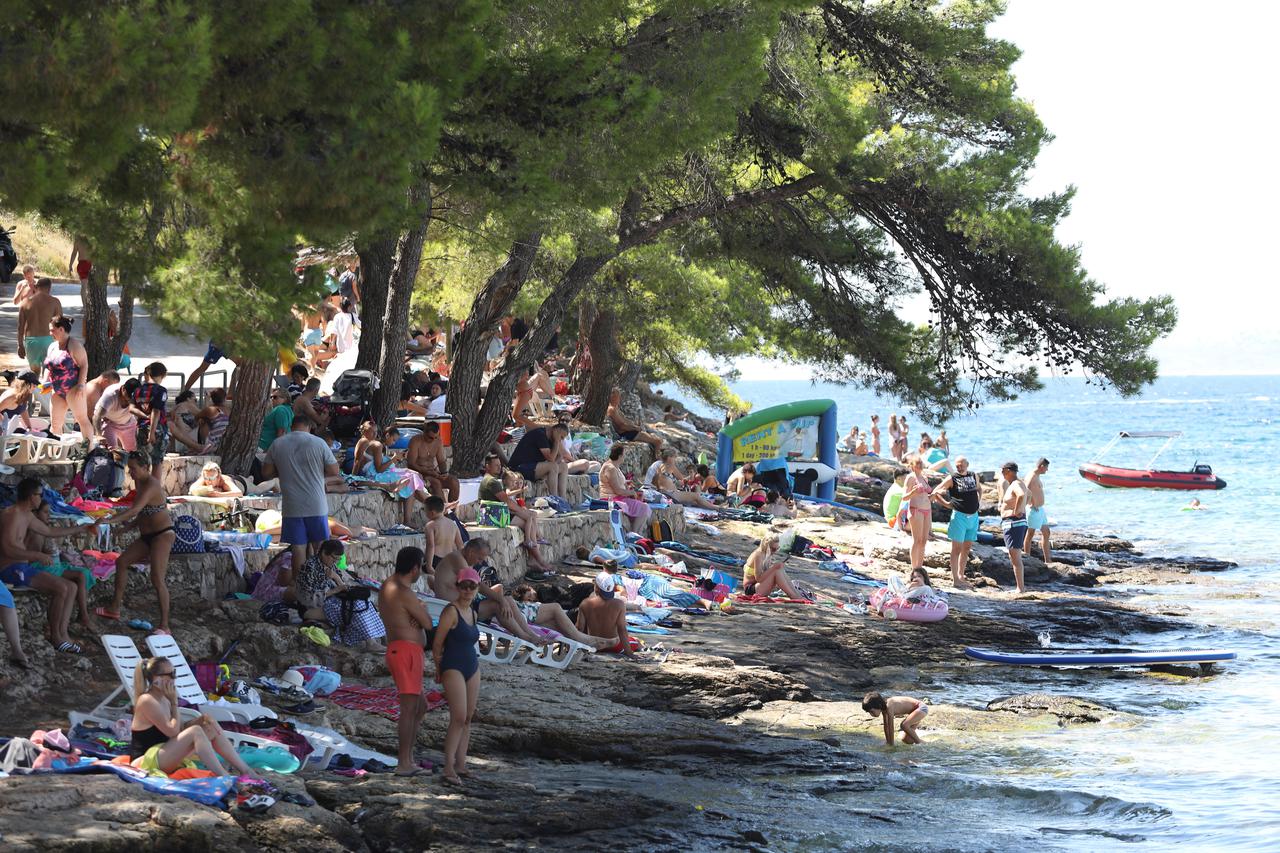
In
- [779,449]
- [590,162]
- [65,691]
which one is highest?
[590,162]

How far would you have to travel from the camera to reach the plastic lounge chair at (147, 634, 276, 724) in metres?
8.45

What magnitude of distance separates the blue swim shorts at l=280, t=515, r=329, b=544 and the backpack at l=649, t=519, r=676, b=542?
22.6ft

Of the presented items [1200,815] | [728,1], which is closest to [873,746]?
[1200,815]

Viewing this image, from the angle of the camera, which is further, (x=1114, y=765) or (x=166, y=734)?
(x=1114, y=765)

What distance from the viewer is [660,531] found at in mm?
17672

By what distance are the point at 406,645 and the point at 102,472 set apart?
4986 mm

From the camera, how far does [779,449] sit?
81.4ft

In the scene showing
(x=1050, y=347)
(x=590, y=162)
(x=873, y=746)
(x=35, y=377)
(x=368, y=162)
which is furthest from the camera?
(x=1050, y=347)

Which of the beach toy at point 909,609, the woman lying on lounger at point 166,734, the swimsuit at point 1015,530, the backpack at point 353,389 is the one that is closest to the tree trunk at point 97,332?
the backpack at point 353,389

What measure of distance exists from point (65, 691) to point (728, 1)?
8.28 metres

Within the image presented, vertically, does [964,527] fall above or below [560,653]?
above

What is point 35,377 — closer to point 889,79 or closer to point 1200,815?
point 889,79

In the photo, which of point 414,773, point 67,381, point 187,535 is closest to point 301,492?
point 187,535

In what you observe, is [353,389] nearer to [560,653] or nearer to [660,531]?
[660,531]
